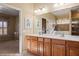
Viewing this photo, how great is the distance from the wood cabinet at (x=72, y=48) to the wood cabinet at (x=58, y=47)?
0.50 feet

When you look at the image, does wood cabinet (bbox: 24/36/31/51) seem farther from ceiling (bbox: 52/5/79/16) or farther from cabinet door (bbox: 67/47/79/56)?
cabinet door (bbox: 67/47/79/56)

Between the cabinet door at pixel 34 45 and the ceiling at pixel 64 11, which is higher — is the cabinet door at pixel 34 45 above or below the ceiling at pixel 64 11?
below

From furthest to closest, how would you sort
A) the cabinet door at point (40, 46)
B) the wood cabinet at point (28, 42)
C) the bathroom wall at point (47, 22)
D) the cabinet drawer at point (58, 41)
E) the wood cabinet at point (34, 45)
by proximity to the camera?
the wood cabinet at point (28, 42)
the wood cabinet at point (34, 45)
the bathroom wall at point (47, 22)
the cabinet door at point (40, 46)
the cabinet drawer at point (58, 41)

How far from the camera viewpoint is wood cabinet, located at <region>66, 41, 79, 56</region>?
7.91 feet

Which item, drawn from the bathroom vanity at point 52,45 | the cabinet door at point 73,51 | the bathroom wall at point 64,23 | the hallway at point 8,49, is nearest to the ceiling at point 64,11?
the bathroom wall at point 64,23

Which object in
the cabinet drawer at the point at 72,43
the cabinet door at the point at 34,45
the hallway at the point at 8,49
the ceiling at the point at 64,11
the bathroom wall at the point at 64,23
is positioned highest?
the ceiling at the point at 64,11

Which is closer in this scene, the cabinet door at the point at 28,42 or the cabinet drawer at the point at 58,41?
the cabinet drawer at the point at 58,41

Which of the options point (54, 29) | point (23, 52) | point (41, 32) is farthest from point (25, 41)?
point (54, 29)

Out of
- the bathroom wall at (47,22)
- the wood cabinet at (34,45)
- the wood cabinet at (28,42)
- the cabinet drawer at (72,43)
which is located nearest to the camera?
the cabinet drawer at (72,43)

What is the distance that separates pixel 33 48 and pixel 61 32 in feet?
3.60

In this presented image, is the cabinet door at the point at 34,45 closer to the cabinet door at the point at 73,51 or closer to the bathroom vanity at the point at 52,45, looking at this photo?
the bathroom vanity at the point at 52,45

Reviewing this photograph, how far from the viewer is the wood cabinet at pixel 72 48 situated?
2.41 m

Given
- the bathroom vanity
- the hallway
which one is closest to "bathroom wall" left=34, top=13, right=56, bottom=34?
the bathroom vanity

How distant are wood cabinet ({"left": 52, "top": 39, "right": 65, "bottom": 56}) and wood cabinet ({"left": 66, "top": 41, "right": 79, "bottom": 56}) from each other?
6.0 inches
